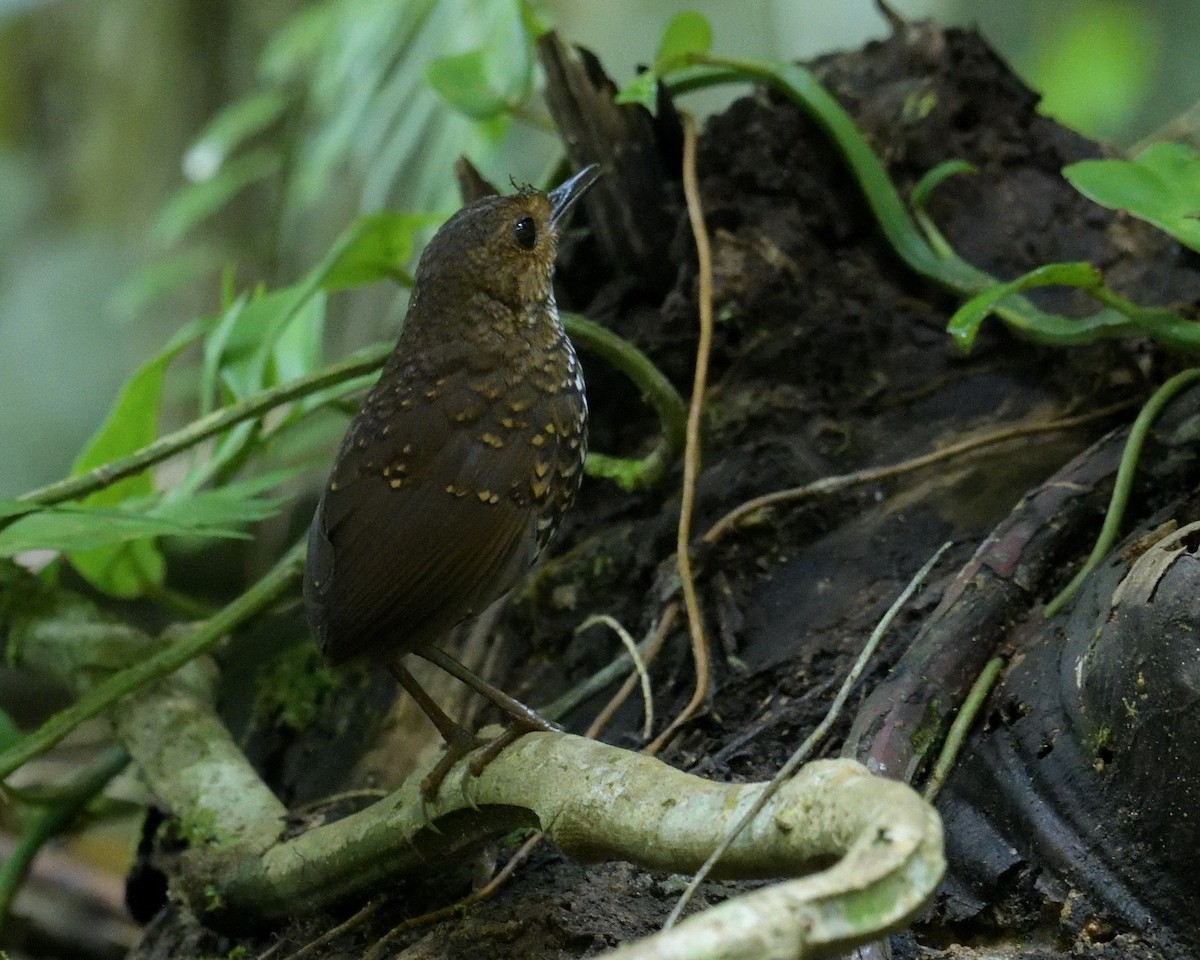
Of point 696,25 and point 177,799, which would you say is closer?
point 177,799

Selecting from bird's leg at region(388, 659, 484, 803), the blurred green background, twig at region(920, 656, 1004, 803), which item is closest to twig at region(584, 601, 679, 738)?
bird's leg at region(388, 659, 484, 803)

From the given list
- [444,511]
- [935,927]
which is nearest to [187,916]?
[444,511]

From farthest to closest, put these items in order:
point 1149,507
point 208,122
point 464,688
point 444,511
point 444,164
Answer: point 208,122
point 444,164
point 464,688
point 1149,507
point 444,511

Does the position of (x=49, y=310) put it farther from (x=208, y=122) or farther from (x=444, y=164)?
(x=444, y=164)

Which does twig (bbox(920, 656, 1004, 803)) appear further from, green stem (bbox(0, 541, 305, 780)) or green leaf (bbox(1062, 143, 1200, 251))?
green stem (bbox(0, 541, 305, 780))

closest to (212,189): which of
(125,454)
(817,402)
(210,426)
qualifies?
(125,454)

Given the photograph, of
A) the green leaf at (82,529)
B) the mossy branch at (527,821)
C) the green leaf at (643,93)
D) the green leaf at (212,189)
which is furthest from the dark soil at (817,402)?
the green leaf at (212,189)

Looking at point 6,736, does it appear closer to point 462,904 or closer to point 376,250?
point 462,904
